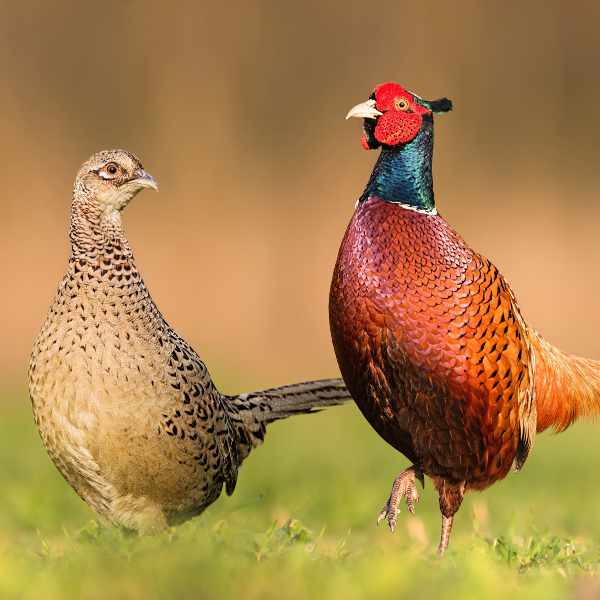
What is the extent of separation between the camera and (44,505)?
5797 mm

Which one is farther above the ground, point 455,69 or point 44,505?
point 455,69

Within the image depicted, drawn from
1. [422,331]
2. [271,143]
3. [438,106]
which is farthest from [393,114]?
[271,143]

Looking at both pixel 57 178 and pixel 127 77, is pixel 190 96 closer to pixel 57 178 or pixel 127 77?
pixel 127 77

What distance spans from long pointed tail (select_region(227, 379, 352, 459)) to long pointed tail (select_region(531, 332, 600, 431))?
0.81m

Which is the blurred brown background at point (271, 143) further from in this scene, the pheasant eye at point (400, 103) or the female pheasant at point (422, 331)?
the pheasant eye at point (400, 103)

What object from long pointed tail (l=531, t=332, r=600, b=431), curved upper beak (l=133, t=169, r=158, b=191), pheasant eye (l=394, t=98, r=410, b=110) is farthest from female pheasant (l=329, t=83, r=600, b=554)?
curved upper beak (l=133, t=169, r=158, b=191)

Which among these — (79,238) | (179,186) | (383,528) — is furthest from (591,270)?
(79,238)

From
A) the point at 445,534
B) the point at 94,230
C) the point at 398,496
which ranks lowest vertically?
the point at 445,534

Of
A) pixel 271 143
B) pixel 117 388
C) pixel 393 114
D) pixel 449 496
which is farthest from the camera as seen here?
pixel 271 143

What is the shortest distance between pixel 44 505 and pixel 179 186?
5720mm

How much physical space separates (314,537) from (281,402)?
31.2 inches

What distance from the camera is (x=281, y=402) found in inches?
208

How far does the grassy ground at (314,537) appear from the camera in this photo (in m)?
3.23

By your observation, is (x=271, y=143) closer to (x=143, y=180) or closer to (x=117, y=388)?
(x=143, y=180)
